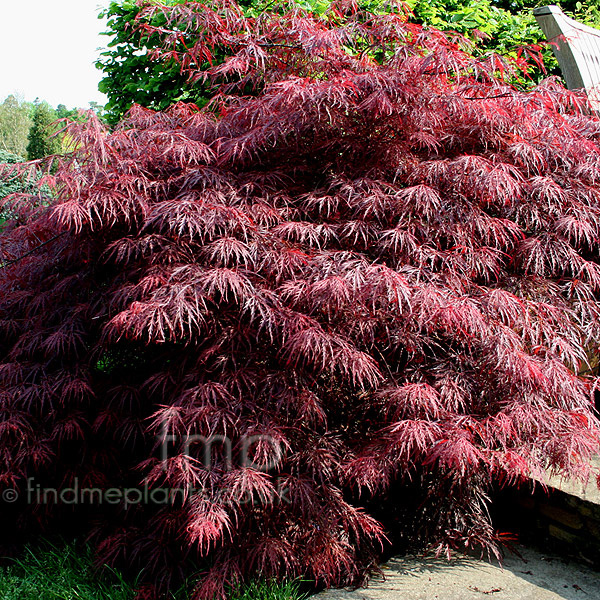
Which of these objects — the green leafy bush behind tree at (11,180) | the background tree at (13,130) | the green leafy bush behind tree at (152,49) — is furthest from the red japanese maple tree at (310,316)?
the background tree at (13,130)

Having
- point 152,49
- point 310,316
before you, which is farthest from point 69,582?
point 152,49

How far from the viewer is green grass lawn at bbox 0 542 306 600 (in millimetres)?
2438

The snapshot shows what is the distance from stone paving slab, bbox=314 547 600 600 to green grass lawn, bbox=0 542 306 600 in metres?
0.29

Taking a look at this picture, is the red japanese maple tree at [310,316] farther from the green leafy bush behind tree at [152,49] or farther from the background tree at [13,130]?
the background tree at [13,130]

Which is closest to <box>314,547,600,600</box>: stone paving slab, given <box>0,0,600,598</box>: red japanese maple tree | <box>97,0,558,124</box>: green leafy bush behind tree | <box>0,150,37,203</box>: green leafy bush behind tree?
<box>0,0,600,598</box>: red japanese maple tree

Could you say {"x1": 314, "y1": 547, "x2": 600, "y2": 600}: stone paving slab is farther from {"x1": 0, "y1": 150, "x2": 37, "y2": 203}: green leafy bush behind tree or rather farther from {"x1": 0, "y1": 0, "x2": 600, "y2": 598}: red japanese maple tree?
{"x1": 0, "y1": 150, "x2": 37, "y2": 203}: green leafy bush behind tree

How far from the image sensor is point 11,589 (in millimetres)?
2727

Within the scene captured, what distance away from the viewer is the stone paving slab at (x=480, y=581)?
8.38ft

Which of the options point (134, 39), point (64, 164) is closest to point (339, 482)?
point (64, 164)

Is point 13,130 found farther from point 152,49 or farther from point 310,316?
point 310,316

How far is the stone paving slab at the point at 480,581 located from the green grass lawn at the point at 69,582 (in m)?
0.29

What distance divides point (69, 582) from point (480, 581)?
72.3 inches

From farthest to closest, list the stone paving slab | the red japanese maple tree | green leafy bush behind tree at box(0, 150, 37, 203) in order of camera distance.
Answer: green leafy bush behind tree at box(0, 150, 37, 203)
the stone paving slab
the red japanese maple tree

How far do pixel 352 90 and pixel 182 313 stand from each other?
51.1 inches
